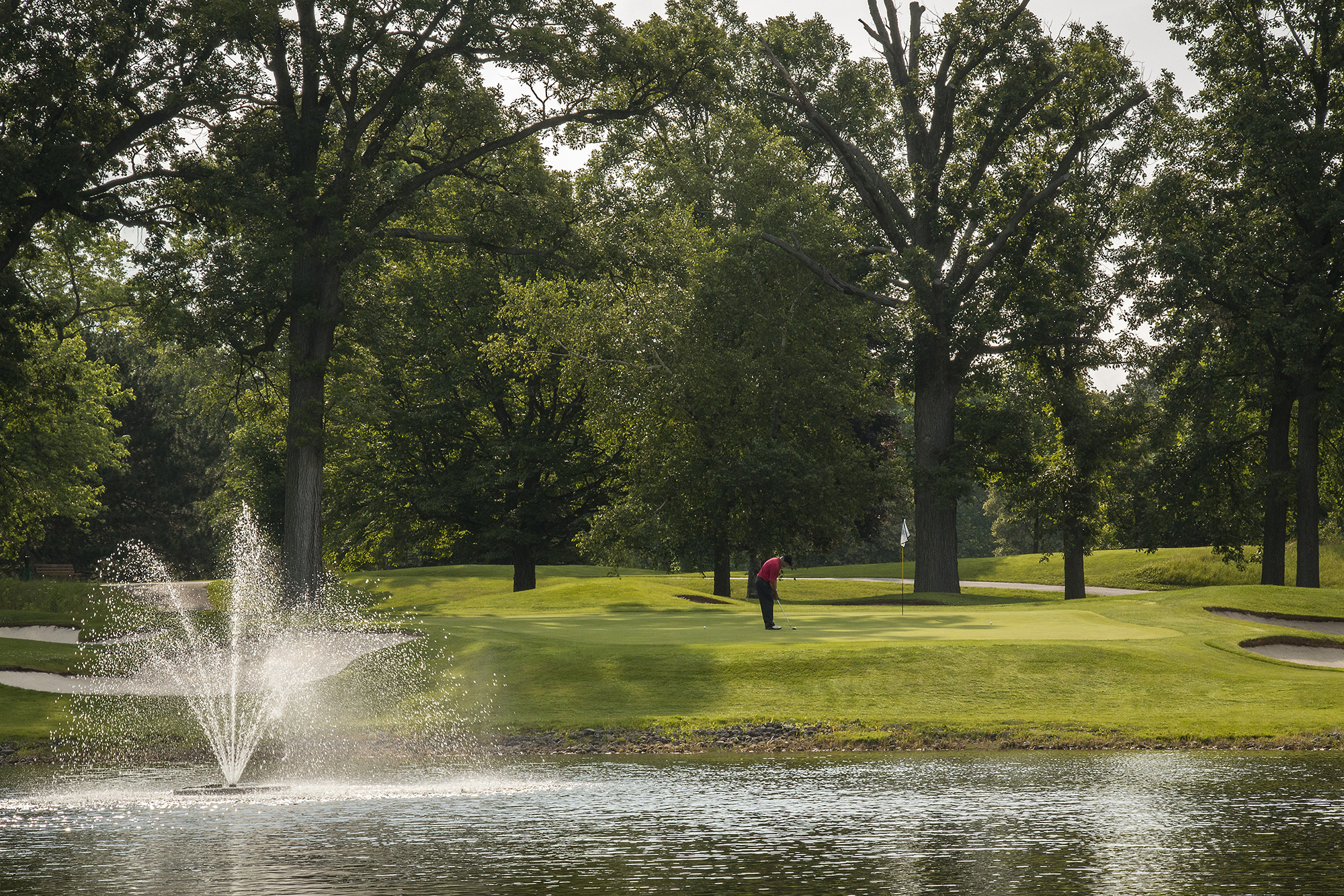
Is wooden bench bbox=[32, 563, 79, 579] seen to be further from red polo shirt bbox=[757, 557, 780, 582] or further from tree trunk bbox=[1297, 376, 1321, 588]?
tree trunk bbox=[1297, 376, 1321, 588]

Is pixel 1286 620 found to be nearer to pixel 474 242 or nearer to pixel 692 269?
pixel 692 269

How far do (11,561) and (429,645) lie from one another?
45464 millimetres

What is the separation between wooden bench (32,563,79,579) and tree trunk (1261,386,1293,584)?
2127 inches

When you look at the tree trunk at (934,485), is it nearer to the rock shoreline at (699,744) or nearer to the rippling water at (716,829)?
the rock shoreline at (699,744)

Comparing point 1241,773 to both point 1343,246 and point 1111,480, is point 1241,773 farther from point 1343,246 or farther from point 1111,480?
point 1111,480

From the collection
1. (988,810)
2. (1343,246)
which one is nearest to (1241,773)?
(988,810)

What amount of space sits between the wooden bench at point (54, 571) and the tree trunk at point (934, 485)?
42.9 m

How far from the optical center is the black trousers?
25156 mm

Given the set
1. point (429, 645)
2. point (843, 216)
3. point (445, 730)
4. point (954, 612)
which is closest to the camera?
point (445, 730)

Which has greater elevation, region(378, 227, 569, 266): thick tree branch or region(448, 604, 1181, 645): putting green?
region(378, 227, 569, 266): thick tree branch

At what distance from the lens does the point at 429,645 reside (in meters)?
22.2

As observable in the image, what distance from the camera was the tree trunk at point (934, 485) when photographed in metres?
40.9

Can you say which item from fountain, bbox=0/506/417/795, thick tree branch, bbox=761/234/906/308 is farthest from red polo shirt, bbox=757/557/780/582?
thick tree branch, bbox=761/234/906/308

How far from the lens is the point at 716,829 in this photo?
10422 millimetres
